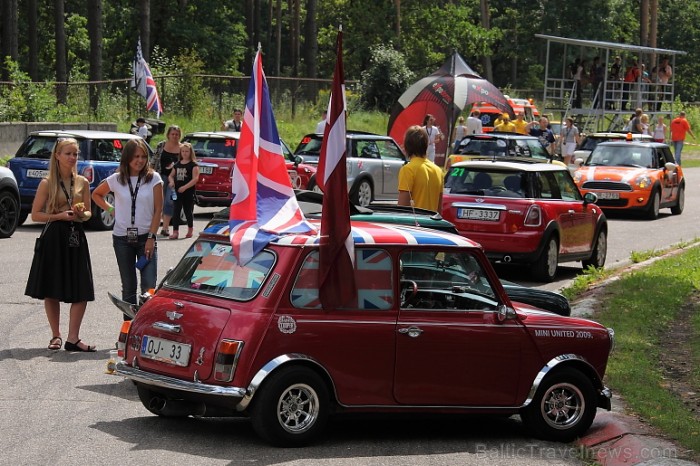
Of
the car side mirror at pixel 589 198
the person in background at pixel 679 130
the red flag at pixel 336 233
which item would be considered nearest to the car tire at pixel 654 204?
the car side mirror at pixel 589 198

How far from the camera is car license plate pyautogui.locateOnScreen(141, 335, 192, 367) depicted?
7726 millimetres

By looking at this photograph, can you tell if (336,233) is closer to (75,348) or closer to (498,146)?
(75,348)

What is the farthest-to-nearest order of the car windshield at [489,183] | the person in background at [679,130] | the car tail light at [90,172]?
the person in background at [679,130] < the car tail light at [90,172] < the car windshield at [489,183]

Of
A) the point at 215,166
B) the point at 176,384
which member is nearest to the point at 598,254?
the point at 215,166

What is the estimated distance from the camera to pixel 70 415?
27.7 feet

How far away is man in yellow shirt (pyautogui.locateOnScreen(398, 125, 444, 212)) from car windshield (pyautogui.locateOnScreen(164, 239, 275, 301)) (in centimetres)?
447

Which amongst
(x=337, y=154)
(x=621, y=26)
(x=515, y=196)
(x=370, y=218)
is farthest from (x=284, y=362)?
(x=621, y=26)

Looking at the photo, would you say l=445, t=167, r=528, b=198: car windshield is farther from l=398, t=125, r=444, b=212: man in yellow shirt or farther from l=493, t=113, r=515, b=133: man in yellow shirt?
l=493, t=113, r=515, b=133: man in yellow shirt

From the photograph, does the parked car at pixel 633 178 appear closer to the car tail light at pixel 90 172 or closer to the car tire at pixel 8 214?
the car tail light at pixel 90 172

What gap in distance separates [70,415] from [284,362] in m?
1.78

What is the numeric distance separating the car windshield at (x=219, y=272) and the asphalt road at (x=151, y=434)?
2.98 ft

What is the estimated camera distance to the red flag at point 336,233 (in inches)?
305

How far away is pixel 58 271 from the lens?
10.8 metres

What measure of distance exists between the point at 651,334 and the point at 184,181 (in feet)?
30.9
